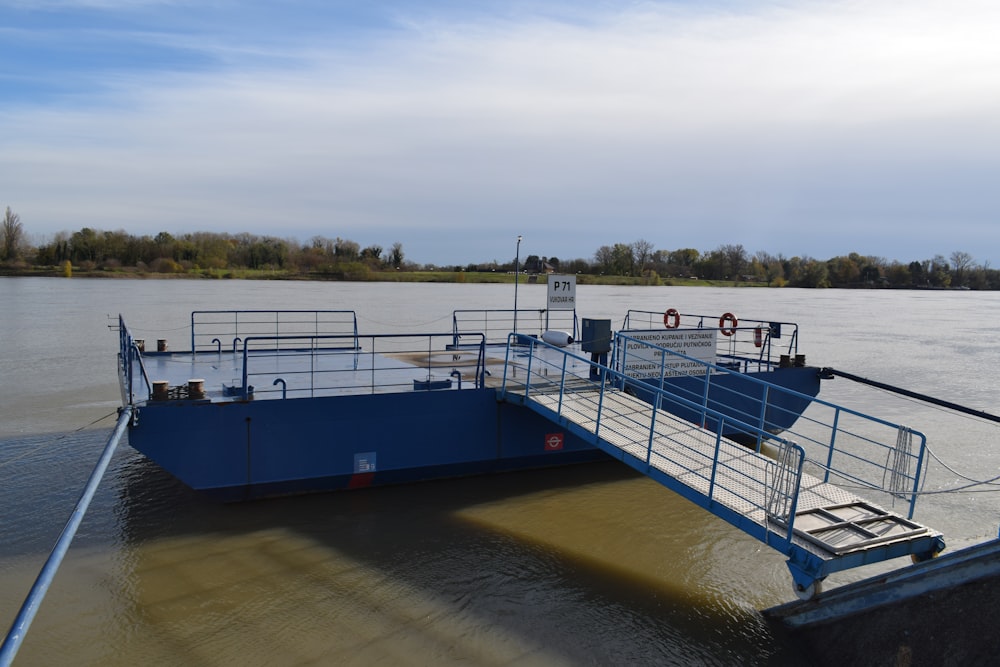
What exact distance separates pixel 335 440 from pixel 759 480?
5267 millimetres

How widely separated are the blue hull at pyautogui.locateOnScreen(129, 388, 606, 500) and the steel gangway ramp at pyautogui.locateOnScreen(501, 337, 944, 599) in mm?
723

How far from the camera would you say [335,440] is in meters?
9.28

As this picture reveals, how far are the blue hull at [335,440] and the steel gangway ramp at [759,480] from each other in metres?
0.72

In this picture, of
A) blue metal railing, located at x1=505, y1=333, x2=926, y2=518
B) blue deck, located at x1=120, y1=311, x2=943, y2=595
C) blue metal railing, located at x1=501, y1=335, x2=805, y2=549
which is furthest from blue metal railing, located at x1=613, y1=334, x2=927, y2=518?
blue metal railing, located at x1=501, y1=335, x2=805, y2=549

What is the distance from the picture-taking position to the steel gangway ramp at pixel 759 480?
6.19 meters

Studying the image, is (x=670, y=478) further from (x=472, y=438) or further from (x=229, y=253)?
(x=229, y=253)

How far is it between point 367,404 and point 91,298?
46933mm

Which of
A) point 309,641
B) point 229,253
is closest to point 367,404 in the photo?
point 309,641

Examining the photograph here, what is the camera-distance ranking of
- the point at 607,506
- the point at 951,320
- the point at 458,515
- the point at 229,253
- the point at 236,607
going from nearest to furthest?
the point at 236,607 < the point at 458,515 < the point at 607,506 < the point at 951,320 < the point at 229,253

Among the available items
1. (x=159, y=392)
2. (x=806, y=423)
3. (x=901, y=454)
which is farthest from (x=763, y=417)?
(x=806, y=423)

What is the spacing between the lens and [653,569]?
8.44 metres

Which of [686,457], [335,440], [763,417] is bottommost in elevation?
[335,440]

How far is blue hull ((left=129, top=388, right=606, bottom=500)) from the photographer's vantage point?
8586 millimetres

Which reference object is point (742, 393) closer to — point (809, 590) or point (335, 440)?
point (809, 590)
